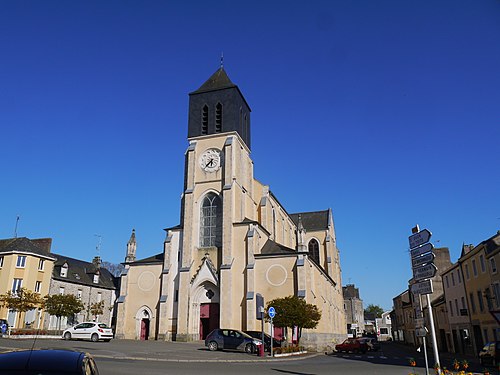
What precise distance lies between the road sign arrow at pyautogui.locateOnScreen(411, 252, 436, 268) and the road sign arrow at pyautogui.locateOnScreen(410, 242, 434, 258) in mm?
90

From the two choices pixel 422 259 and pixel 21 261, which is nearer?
pixel 422 259

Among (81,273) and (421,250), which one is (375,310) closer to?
(81,273)

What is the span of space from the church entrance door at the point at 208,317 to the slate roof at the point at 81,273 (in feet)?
55.8

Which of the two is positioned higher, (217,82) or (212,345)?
(217,82)

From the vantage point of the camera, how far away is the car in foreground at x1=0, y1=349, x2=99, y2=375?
160 inches

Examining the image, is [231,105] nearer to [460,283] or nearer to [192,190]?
[192,190]

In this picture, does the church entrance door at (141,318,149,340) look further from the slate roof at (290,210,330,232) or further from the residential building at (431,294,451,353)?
the residential building at (431,294,451,353)

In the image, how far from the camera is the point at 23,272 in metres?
36.4

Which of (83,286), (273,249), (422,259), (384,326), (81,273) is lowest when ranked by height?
(384,326)

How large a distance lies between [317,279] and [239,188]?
35.5ft

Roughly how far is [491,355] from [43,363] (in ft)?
70.9

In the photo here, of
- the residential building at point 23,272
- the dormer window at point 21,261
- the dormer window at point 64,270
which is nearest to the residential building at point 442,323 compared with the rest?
the residential building at point 23,272

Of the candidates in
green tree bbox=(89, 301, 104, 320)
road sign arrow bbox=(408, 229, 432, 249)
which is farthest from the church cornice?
road sign arrow bbox=(408, 229, 432, 249)

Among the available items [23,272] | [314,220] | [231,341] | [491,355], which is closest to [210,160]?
[231,341]
